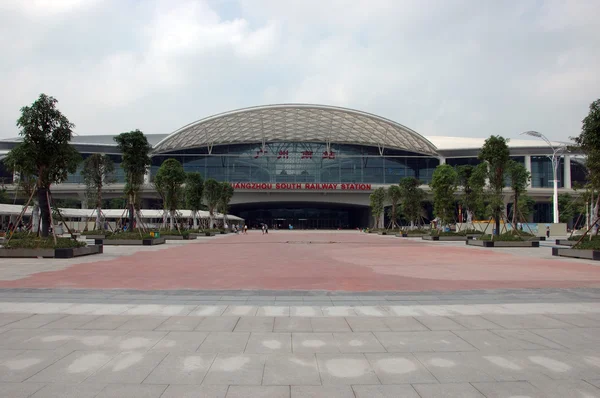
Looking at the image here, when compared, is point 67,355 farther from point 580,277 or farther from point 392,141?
point 392,141

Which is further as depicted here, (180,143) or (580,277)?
(180,143)

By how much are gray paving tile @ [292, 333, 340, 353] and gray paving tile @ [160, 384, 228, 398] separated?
1.46 m

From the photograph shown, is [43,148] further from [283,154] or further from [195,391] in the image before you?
[283,154]

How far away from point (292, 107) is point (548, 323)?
2524 inches

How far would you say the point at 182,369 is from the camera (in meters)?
4.77

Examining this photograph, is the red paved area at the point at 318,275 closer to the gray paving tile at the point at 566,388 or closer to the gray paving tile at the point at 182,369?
the gray paving tile at the point at 182,369

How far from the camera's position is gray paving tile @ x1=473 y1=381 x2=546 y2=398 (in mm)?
4102

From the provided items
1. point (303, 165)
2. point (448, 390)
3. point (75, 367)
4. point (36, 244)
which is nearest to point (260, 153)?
point (303, 165)

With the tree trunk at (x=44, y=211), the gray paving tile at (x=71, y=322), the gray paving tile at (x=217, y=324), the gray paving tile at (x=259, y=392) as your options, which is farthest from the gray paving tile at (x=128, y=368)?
the tree trunk at (x=44, y=211)

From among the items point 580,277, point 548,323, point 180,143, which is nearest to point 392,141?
point 180,143

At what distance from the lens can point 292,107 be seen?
68.2 m

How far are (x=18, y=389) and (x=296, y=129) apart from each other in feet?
249

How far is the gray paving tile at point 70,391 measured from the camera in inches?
159

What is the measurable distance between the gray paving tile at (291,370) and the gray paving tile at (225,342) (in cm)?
65
